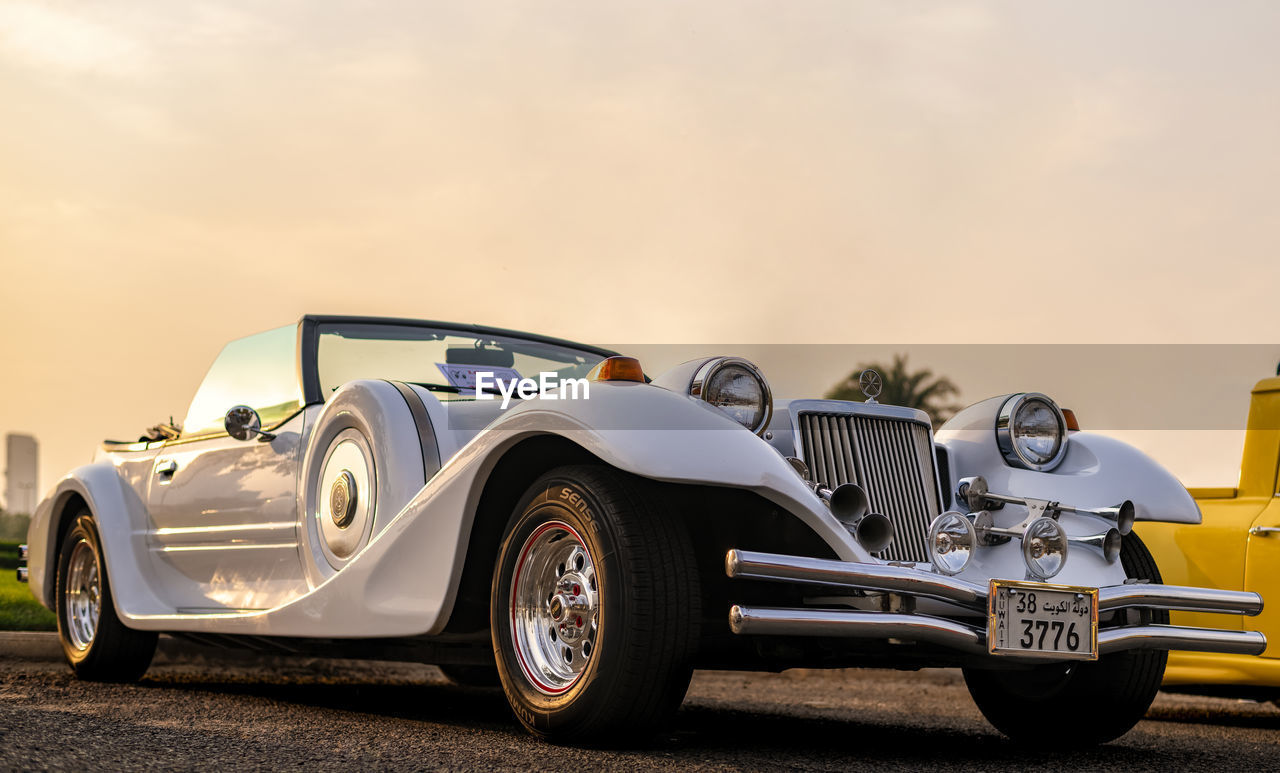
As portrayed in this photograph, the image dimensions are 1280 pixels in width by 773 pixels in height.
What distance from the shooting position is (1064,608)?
386 centimetres

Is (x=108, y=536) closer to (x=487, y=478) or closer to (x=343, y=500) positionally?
(x=343, y=500)

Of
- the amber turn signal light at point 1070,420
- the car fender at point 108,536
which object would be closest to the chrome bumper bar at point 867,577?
the amber turn signal light at point 1070,420

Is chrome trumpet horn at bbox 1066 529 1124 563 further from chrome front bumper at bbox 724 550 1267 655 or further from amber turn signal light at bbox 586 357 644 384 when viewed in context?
amber turn signal light at bbox 586 357 644 384

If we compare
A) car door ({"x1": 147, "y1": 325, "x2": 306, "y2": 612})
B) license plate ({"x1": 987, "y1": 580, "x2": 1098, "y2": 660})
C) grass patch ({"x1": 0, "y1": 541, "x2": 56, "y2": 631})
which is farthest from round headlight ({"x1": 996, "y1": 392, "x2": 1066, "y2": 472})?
grass patch ({"x1": 0, "y1": 541, "x2": 56, "y2": 631})

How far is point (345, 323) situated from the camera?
5.88m

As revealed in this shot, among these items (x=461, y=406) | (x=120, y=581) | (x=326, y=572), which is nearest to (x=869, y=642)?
(x=461, y=406)

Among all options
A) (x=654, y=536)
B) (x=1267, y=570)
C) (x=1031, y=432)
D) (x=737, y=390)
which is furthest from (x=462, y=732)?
(x=1267, y=570)

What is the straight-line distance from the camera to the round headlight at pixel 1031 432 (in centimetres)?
479

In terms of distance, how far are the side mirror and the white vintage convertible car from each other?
0.05 feet

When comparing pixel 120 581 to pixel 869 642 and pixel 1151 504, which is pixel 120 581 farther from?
pixel 1151 504

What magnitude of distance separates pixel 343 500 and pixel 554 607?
150cm

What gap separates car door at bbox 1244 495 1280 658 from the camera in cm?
582

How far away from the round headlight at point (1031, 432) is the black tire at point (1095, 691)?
431 millimetres

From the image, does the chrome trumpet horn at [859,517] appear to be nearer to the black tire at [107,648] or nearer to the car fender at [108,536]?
the car fender at [108,536]
